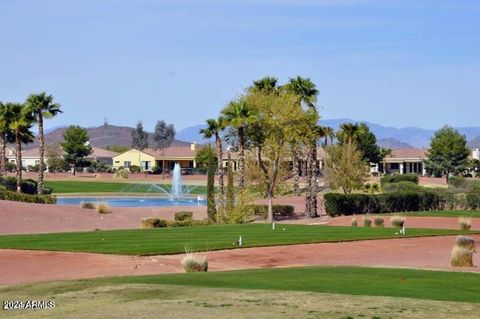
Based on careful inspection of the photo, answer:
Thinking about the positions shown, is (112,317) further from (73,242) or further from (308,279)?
(73,242)

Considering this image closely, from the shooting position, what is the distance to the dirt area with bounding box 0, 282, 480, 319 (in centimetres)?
1543

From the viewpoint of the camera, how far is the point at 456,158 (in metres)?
122

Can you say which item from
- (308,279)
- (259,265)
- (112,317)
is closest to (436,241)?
(259,265)

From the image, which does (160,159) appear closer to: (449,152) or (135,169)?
(135,169)

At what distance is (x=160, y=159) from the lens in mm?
164375

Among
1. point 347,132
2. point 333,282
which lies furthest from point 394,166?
point 333,282

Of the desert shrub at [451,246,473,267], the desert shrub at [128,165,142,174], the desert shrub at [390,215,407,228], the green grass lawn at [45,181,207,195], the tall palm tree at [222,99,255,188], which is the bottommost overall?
the desert shrub at [451,246,473,267]

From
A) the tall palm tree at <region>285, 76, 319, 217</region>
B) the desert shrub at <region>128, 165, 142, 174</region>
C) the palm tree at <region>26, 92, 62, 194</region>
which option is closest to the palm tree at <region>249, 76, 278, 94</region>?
the tall palm tree at <region>285, 76, 319, 217</region>

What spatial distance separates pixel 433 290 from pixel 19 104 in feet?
212

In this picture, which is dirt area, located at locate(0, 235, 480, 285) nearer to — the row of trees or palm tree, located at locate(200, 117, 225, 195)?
palm tree, located at locate(200, 117, 225, 195)

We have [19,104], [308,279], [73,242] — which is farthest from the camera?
[19,104]

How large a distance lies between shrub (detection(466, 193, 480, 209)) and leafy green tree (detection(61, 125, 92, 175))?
3277 inches

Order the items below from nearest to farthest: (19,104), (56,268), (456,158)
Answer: (56,268) → (19,104) → (456,158)

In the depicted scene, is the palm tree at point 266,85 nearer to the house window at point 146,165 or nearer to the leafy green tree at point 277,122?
the leafy green tree at point 277,122
